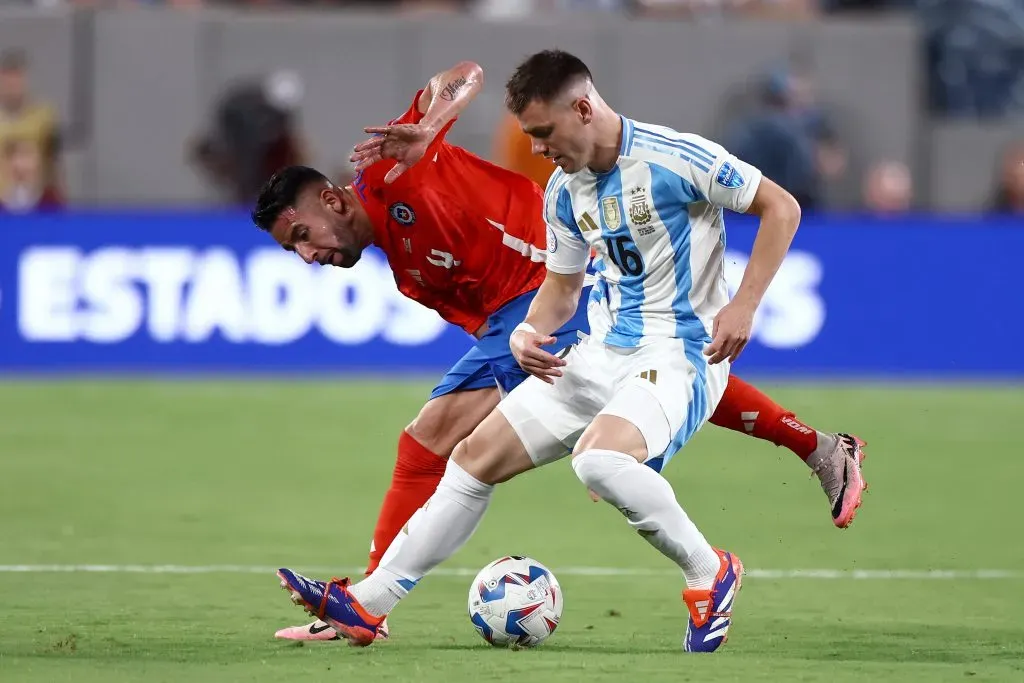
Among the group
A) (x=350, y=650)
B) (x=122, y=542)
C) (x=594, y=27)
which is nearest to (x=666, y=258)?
(x=350, y=650)

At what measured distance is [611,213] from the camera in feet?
19.1

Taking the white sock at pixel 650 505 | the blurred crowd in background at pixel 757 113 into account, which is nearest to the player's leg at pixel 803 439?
the white sock at pixel 650 505

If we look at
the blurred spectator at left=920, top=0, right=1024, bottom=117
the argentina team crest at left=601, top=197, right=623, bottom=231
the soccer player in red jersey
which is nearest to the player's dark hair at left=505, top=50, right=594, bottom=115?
the argentina team crest at left=601, top=197, right=623, bottom=231

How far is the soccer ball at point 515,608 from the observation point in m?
5.96

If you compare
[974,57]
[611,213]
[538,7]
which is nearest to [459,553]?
[611,213]

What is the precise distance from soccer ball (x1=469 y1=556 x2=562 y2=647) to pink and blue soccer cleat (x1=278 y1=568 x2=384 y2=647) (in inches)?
13.1

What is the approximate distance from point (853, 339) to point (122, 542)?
764cm

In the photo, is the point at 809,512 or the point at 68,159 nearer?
the point at 809,512

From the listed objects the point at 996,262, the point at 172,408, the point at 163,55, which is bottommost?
the point at 172,408

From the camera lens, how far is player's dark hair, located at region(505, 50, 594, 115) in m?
5.62

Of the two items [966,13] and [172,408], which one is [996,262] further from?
[172,408]

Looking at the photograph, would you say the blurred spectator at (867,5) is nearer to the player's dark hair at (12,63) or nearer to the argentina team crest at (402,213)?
the player's dark hair at (12,63)

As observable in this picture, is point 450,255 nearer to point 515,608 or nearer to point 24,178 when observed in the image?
point 515,608

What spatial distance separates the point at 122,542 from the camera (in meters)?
8.26
